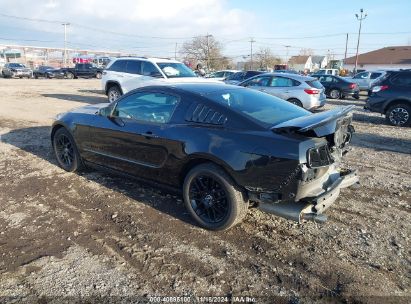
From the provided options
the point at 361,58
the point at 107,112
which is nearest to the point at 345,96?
the point at 107,112

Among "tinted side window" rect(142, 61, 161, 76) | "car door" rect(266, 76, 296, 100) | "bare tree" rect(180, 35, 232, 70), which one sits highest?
"bare tree" rect(180, 35, 232, 70)

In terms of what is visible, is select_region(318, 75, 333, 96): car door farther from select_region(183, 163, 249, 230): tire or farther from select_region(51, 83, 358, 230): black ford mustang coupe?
select_region(183, 163, 249, 230): tire

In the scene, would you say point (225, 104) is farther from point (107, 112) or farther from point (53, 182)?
point (53, 182)

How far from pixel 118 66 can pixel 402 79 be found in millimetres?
9659

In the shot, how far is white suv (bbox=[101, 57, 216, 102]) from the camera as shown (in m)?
12.2

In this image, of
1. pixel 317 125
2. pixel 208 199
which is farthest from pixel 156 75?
pixel 317 125

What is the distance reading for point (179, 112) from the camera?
161 inches

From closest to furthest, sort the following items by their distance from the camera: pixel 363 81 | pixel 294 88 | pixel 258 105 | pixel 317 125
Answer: pixel 317 125, pixel 258 105, pixel 294 88, pixel 363 81

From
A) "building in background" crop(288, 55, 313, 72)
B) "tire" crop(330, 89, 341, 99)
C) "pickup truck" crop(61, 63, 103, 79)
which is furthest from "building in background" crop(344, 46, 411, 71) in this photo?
"tire" crop(330, 89, 341, 99)

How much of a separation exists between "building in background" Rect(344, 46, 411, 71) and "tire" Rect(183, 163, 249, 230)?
65.0 m

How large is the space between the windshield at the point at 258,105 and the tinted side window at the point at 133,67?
9.12 meters

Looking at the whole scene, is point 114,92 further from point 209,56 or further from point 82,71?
point 209,56

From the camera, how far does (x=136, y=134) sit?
4414mm

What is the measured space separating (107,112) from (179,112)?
4.45 feet
